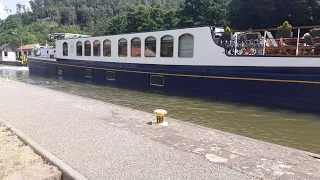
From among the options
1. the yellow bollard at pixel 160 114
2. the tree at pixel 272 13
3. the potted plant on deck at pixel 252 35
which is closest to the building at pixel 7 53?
the tree at pixel 272 13

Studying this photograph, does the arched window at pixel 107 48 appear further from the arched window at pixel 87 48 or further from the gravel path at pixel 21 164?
the gravel path at pixel 21 164

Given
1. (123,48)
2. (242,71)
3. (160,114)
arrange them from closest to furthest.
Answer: (160,114) → (242,71) → (123,48)

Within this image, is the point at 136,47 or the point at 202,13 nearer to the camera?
the point at 136,47

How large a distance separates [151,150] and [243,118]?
503 centimetres

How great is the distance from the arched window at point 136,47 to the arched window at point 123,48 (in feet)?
1.73

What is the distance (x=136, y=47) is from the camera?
15328 millimetres

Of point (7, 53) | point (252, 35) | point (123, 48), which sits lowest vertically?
point (7, 53)

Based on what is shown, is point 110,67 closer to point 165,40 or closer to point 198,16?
point 165,40

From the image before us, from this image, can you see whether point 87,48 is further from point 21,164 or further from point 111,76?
point 21,164

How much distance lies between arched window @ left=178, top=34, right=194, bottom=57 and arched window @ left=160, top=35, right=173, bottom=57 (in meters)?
0.51

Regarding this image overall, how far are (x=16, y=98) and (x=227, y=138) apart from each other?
805 centimetres

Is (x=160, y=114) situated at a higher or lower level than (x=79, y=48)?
lower

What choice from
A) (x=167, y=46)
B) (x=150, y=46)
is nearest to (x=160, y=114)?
(x=167, y=46)

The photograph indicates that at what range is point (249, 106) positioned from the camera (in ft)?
35.1
